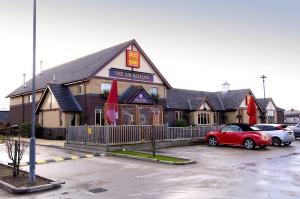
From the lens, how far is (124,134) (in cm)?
2216

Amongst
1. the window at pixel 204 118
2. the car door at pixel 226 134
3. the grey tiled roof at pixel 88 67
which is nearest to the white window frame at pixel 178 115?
the window at pixel 204 118

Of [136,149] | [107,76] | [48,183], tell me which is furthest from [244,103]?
[48,183]

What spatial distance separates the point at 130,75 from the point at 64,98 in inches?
274

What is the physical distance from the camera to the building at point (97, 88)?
3259 centimetres

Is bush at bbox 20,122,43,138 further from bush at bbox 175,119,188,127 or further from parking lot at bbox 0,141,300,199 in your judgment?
parking lot at bbox 0,141,300,199

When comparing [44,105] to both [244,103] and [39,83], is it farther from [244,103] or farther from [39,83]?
[244,103]

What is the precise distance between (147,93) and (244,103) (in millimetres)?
19060

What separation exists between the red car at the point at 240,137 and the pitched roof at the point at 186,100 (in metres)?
16.8

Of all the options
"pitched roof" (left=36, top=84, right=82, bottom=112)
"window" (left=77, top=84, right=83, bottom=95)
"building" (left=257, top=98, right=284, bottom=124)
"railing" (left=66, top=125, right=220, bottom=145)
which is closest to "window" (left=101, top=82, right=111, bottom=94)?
"window" (left=77, top=84, right=83, bottom=95)

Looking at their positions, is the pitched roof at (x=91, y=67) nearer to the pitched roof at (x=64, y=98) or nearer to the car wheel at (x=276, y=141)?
the pitched roof at (x=64, y=98)

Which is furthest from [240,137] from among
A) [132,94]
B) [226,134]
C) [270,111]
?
[270,111]

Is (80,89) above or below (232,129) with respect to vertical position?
above

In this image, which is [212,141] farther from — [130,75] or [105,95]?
[130,75]

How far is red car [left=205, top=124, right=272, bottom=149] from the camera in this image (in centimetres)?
2177
